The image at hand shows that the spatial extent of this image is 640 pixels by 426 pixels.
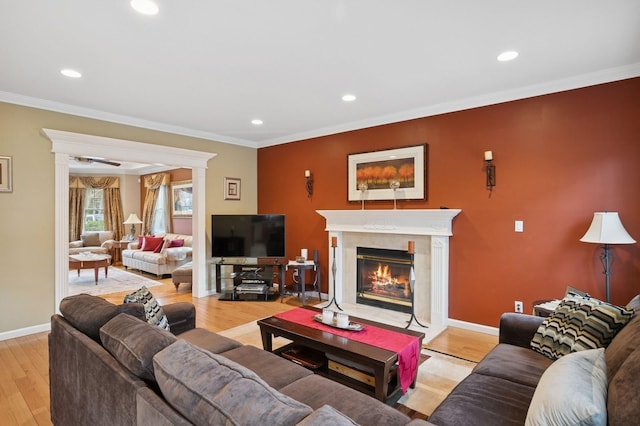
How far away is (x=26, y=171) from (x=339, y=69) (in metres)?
3.60

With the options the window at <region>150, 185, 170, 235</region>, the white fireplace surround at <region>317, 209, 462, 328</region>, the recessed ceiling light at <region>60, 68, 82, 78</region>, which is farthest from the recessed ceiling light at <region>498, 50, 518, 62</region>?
the window at <region>150, 185, 170, 235</region>

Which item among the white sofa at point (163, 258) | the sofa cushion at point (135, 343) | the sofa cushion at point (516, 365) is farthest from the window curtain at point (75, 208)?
the sofa cushion at point (516, 365)

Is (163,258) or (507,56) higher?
(507,56)

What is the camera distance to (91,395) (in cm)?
157

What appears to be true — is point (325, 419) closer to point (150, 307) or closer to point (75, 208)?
point (150, 307)

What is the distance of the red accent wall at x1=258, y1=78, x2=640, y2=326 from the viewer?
9.99ft

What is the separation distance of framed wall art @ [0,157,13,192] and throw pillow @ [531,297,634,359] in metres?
5.06

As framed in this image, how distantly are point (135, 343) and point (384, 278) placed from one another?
3682mm

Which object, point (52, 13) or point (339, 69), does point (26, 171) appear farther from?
point (339, 69)

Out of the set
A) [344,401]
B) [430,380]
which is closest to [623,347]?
[344,401]

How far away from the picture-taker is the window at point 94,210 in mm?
9766

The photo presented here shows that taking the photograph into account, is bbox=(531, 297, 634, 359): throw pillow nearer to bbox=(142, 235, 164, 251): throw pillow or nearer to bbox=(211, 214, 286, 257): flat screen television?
bbox=(211, 214, 286, 257): flat screen television

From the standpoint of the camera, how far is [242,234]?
5.39 metres

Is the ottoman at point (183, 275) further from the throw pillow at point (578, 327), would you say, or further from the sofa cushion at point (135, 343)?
the throw pillow at point (578, 327)
